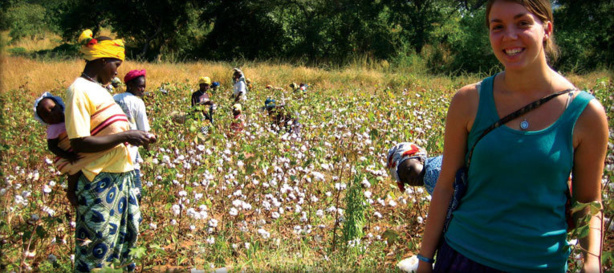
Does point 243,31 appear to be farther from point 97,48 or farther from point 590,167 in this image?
point 590,167

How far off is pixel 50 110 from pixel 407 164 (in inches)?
75.7

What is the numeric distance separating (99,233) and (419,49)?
23106 mm

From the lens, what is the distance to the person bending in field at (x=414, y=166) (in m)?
1.74

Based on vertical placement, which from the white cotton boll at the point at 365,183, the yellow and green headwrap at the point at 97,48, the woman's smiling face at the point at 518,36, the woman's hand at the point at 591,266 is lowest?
the white cotton boll at the point at 365,183

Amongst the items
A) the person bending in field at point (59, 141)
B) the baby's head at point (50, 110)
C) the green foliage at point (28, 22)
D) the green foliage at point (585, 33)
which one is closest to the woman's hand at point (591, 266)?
the person bending in field at point (59, 141)

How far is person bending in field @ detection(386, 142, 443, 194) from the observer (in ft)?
5.72

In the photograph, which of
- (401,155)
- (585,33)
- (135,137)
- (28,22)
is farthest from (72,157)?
(28,22)

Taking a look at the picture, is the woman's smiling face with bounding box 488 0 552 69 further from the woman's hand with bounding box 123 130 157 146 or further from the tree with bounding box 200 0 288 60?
the tree with bounding box 200 0 288 60

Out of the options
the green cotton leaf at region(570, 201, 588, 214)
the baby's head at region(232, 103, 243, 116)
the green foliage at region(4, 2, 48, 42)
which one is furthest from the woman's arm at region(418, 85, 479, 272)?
the green foliage at region(4, 2, 48, 42)

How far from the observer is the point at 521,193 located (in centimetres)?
131

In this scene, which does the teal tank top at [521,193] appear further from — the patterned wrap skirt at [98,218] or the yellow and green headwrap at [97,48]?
the yellow and green headwrap at [97,48]

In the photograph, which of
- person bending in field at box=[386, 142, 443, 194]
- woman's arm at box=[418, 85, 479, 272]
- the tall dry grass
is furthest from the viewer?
the tall dry grass

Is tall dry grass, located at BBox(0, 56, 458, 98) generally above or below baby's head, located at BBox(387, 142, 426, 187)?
below

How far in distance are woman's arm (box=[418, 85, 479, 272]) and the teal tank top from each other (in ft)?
0.13
